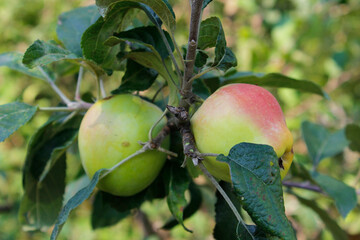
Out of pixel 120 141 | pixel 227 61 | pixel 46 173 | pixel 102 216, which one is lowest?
pixel 102 216

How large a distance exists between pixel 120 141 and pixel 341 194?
45 centimetres

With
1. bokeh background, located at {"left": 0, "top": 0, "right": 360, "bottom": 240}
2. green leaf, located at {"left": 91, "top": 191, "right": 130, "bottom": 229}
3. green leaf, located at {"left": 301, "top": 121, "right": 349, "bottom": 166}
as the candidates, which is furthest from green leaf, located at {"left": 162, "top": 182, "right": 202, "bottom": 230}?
green leaf, located at {"left": 301, "top": 121, "right": 349, "bottom": 166}

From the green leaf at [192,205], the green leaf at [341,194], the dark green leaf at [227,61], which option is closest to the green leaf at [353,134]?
the green leaf at [341,194]

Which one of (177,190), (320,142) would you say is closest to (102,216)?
(177,190)

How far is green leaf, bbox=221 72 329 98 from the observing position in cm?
57

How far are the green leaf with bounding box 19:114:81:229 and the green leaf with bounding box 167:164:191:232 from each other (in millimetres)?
188

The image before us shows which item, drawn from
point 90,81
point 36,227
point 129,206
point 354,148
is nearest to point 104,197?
point 129,206

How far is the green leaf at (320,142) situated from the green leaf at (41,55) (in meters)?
0.63

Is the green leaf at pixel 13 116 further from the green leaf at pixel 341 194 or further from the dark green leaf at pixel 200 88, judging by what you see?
the green leaf at pixel 341 194

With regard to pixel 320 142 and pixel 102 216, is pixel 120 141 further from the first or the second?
pixel 320 142

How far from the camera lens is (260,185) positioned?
13.9 inches

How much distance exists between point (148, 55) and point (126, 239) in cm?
151

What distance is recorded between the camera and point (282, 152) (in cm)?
40

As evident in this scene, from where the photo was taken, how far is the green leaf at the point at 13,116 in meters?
0.45
